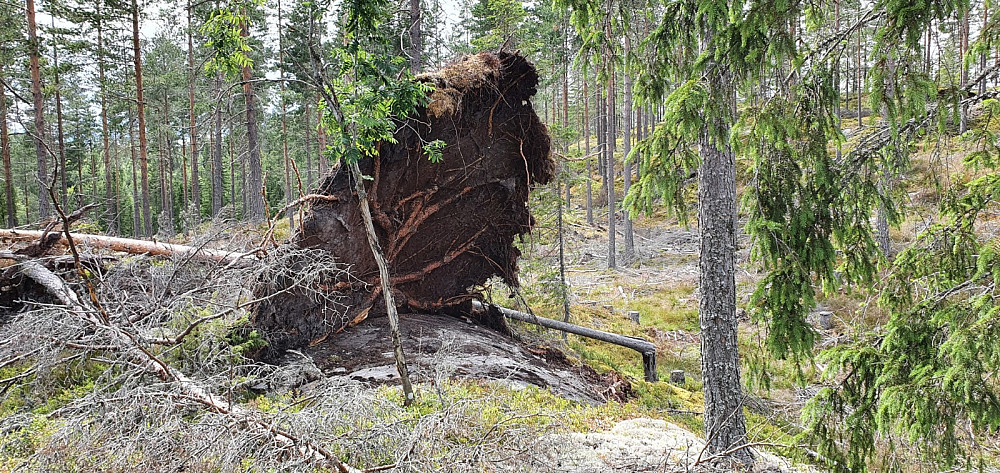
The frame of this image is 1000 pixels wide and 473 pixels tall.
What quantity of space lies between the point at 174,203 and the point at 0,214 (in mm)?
11652

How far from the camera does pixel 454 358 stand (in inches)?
269

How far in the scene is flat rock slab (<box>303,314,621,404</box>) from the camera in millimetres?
6340

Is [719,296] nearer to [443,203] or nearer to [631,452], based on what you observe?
[631,452]

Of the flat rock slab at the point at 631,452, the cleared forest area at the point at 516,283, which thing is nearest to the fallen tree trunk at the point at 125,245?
the cleared forest area at the point at 516,283

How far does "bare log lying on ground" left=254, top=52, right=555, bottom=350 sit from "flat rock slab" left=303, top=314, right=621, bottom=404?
1.16ft

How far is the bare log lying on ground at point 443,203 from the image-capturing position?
266 inches

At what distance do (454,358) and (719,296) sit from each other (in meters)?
3.41

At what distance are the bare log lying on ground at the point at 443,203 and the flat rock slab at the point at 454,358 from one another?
0.35 m

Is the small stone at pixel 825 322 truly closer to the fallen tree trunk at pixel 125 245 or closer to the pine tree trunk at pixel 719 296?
the pine tree trunk at pixel 719 296

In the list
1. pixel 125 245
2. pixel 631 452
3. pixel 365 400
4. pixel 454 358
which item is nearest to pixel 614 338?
pixel 454 358

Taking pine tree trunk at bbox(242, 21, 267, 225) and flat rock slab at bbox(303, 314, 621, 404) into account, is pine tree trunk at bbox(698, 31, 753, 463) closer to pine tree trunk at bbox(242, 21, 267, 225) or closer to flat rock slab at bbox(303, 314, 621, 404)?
flat rock slab at bbox(303, 314, 621, 404)

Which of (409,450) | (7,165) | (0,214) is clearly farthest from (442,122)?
(0,214)

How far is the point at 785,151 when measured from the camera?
12.8 feet

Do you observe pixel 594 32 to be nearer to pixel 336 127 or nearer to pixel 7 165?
pixel 336 127
